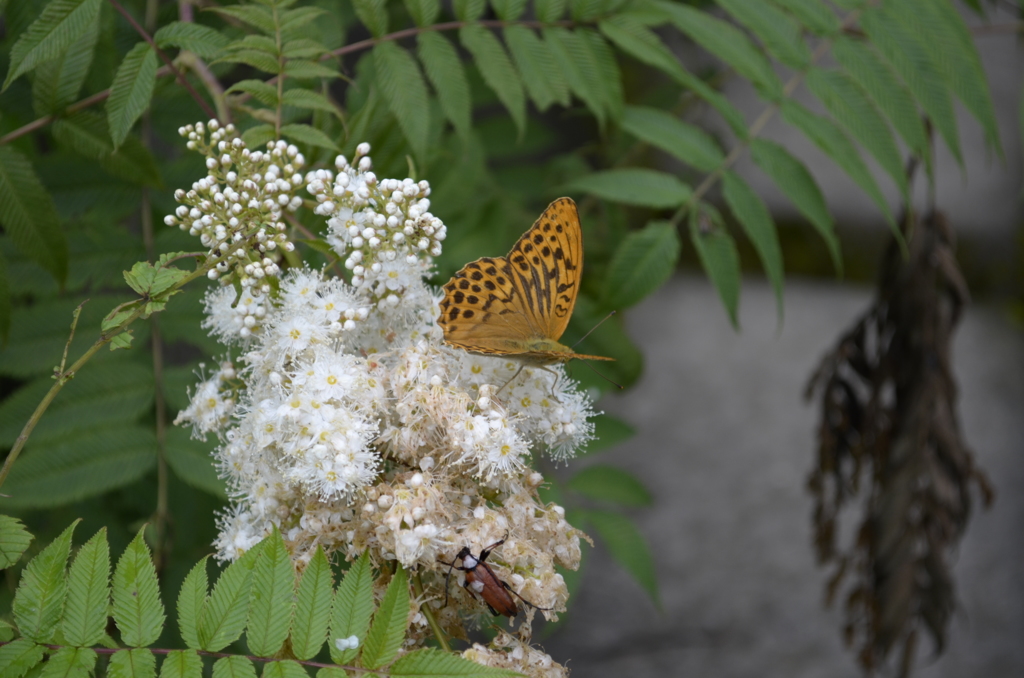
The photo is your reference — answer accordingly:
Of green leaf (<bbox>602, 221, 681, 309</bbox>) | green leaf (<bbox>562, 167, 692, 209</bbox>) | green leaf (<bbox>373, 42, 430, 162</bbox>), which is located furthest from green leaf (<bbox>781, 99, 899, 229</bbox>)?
green leaf (<bbox>373, 42, 430, 162</bbox>)

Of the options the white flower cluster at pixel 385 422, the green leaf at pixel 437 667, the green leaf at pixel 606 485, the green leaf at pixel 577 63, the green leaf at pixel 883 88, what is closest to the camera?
the green leaf at pixel 437 667

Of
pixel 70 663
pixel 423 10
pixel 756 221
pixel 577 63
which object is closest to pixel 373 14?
pixel 423 10

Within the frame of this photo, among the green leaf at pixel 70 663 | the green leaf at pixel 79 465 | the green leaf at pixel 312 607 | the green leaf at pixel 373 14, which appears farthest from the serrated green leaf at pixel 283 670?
the green leaf at pixel 373 14

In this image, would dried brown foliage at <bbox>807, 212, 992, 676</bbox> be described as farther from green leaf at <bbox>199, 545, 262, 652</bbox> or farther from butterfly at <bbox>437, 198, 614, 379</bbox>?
green leaf at <bbox>199, 545, 262, 652</bbox>

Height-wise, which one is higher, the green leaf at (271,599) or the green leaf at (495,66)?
the green leaf at (495,66)

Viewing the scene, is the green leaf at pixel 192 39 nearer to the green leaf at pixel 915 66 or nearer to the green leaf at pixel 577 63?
the green leaf at pixel 577 63

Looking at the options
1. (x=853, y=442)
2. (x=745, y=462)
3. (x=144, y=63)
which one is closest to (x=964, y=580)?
(x=745, y=462)

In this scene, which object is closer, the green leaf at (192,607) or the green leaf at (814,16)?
the green leaf at (192,607)
